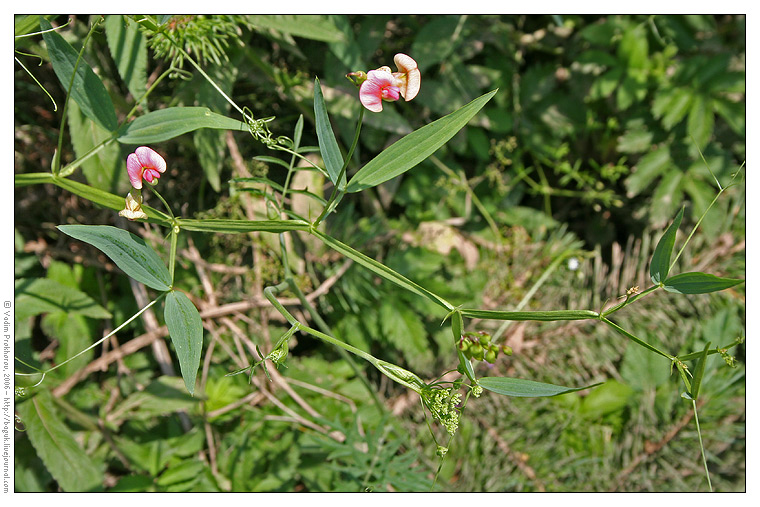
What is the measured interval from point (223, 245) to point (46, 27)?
777 mm

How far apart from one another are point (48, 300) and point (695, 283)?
4.12 feet

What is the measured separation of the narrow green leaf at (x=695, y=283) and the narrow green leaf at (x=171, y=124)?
0.62 m

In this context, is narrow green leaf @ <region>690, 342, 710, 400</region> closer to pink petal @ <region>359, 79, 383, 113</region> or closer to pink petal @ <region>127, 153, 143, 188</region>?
pink petal @ <region>359, 79, 383, 113</region>

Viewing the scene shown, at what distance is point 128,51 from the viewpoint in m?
1.05

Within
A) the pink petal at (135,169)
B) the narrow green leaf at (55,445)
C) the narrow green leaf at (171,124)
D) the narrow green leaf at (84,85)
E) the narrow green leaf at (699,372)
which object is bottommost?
the narrow green leaf at (55,445)

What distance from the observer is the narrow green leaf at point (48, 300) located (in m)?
1.14

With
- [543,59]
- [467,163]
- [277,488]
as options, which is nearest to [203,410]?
[277,488]

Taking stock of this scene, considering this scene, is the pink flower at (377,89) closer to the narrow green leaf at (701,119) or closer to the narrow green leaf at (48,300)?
the narrow green leaf at (48,300)

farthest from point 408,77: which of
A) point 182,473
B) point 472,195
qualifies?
point 182,473

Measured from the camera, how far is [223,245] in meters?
1.50

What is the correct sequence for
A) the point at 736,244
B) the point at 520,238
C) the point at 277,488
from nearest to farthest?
the point at 277,488 → the point at 736,244 → the point at 520,238

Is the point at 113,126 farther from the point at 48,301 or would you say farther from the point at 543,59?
the point at 543,59

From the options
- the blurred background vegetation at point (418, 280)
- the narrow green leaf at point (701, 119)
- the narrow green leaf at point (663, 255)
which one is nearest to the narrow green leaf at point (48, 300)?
the blurred background vegetation at point (418, 280)

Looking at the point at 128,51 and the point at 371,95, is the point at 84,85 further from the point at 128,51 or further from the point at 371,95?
the point at 371,95
